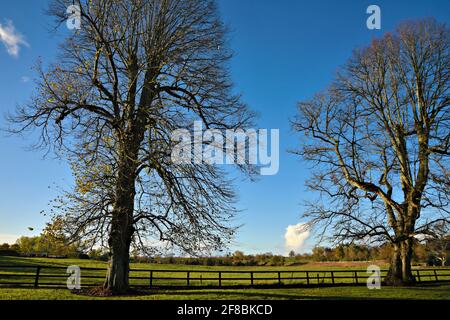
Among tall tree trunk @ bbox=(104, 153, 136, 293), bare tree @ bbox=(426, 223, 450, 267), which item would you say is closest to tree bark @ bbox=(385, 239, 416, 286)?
bare tree @ bbox=(426, 223, 450, 267)

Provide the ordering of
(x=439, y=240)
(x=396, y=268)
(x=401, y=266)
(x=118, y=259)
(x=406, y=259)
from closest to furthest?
(x=118, y=259), (x=439, y=240), (x=406, y=259), (x=396, y=268), (x=401, y=266)

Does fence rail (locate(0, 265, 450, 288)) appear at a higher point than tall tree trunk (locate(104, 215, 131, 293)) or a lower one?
lower

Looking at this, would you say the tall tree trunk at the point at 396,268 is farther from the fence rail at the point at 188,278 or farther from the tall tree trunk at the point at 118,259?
the tall tree trunk at the point at 118,259

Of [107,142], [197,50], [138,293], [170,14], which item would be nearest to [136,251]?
[138,293]

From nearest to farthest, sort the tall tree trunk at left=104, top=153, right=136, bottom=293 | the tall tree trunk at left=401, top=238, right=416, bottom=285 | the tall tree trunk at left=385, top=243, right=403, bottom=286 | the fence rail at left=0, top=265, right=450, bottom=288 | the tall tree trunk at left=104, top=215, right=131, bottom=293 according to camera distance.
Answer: the tall tree trunk at left=104, top=153, right=136, bottom=293, the tall tree trunk at left=104, top=215, right=131, bottom=293, the fence rail at left=0, top=265, right=450, bottom=288, the tall tree trunk at left=401, top=238, right=416, bottom=285, the tall tree trunk at left=385, top=243, right=403, bottom=286

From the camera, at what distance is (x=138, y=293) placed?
1454cm

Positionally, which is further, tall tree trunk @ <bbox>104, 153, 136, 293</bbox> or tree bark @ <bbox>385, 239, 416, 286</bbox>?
tree bark @ <bbox>385, 239, 416, 286</bbox>

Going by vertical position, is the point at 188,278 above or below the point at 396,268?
below

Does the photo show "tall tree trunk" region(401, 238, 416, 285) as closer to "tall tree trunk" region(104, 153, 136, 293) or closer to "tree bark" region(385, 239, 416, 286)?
"tree bark" region(385, 239, 416, 286)

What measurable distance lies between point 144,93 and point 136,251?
6795 mm

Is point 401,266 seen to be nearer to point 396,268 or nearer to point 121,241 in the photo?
point 396,268

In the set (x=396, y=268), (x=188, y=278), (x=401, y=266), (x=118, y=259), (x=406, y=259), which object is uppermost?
(x=118, y=259)

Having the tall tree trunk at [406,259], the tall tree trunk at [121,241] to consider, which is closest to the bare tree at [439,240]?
the tall tree trunk at [406,259]

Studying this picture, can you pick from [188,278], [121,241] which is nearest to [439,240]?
[188,278]
